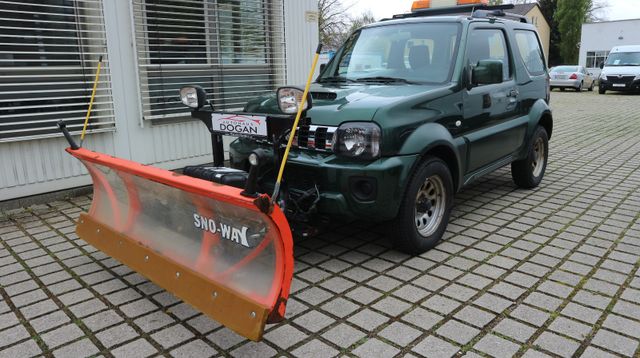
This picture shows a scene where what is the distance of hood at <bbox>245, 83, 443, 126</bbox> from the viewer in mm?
3908

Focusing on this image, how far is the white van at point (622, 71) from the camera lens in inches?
944

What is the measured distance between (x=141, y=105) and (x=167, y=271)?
3825mm

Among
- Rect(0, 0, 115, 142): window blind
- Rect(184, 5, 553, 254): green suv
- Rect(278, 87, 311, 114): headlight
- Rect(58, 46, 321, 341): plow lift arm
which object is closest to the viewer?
Rect(58, 46, 321, 341): plow lift arm

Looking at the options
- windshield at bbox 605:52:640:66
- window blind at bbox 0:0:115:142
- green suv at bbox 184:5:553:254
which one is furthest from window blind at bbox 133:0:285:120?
windshield at bbox 605:52:640:66

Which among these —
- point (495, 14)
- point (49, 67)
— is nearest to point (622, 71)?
point (495, 14)

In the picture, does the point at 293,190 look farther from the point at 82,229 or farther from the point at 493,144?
the point at 493,144

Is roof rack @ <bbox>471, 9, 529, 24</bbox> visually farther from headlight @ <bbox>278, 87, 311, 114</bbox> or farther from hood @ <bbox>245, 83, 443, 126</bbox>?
headlight @ <bbox>278, 87, 311, 114</bbox>

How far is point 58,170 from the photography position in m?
6.01

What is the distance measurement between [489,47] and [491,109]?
0.64 m

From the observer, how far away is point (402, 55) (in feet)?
16.3

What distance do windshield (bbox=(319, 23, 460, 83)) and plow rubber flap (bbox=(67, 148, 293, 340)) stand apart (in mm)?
2299

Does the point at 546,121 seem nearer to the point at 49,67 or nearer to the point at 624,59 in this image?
the point at 49,67

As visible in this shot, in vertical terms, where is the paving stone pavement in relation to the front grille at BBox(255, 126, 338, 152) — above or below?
below

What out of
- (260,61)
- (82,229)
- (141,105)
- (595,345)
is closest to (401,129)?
(595,345)
